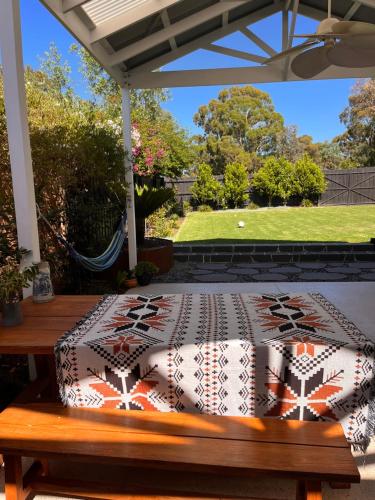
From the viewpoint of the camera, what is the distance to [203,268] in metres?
6.06

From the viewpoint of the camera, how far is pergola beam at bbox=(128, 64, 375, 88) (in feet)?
14.9

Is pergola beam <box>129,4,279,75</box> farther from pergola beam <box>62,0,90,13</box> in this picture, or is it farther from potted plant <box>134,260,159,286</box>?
potted plant <box>134,260,159,286</box>

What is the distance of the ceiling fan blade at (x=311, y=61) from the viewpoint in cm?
291

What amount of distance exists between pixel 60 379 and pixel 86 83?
12.6 meters

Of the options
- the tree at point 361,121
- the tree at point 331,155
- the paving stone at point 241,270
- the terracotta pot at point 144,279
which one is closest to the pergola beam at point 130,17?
the terracotta pot at point 144,279

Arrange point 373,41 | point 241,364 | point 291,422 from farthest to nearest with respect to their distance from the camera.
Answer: point 373,41 < point 241,364 < point 291,422

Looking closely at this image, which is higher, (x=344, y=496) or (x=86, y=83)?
(x=86, y=83)

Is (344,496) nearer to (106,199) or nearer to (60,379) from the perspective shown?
(60,379)

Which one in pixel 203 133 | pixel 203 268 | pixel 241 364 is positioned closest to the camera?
pixel 241 364

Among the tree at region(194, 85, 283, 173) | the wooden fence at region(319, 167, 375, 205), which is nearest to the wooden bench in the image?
the wooden fence at region(319, 167, 375, 205)

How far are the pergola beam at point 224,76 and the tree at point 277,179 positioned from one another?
29.3 feet

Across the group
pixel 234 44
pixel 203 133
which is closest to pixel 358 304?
pixel 234 44

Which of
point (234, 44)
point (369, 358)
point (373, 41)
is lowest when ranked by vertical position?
point (369, 358)

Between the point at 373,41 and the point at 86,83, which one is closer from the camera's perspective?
the point at 373,41
